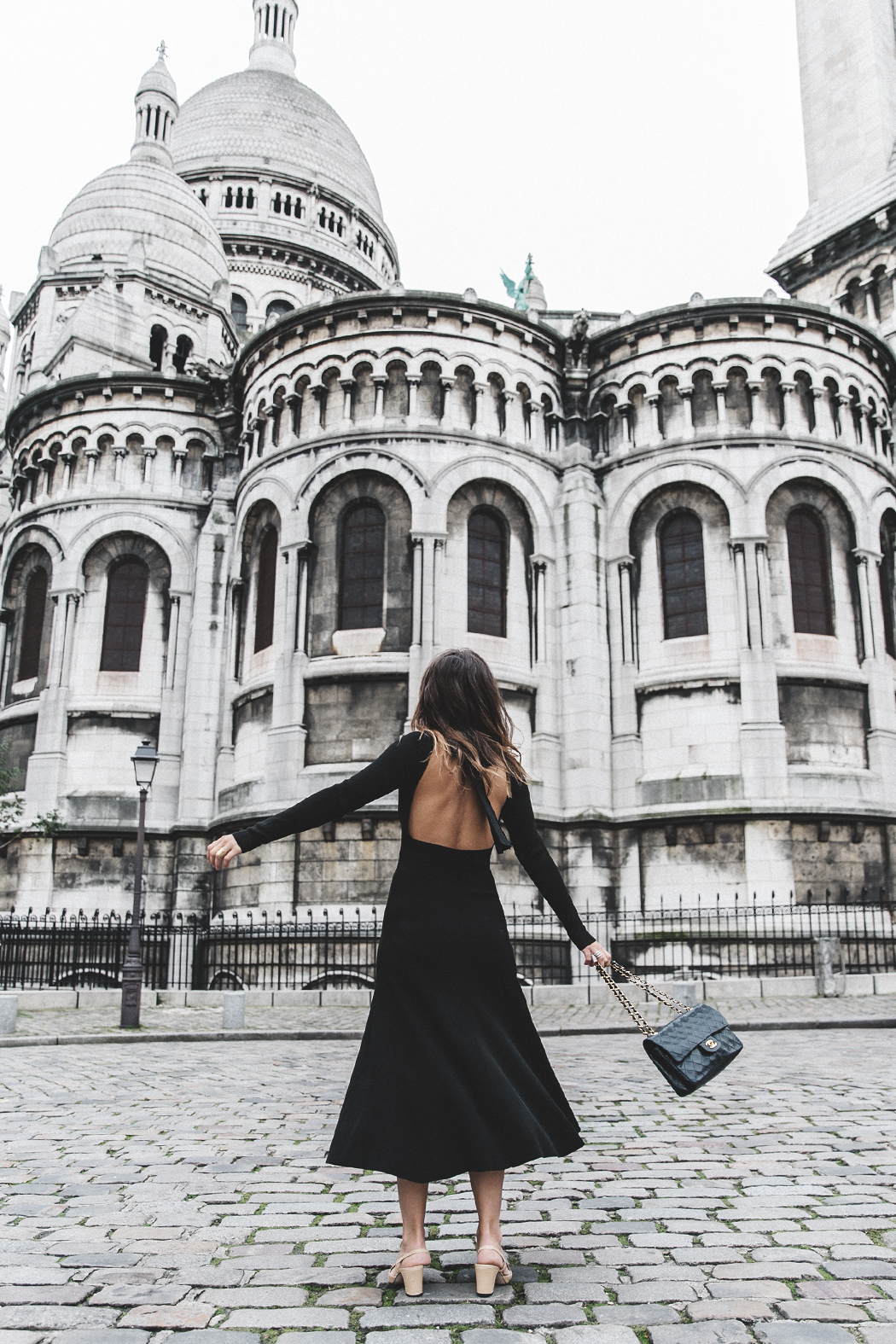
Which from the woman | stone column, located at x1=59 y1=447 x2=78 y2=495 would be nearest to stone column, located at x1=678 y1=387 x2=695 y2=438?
stone column, located at x1=59 y1=447 x2=78 y2=495

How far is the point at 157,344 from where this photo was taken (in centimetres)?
3419

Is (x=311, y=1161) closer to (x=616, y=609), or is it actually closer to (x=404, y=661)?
(x=404, y=661)

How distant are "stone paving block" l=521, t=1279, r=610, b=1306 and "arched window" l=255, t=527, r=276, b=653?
20688mm

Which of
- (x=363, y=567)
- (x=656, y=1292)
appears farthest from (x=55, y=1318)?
(x=363, y=567)

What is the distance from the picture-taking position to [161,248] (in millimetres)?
35844

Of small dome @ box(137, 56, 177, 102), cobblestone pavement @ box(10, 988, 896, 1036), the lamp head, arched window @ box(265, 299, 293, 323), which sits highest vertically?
small dome @ box(137, 56, 177, 102)

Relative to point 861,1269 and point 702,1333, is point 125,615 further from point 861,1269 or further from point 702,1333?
point 702,1333

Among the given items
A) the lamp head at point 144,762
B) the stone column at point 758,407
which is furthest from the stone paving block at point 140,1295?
the stone column at point 758,407

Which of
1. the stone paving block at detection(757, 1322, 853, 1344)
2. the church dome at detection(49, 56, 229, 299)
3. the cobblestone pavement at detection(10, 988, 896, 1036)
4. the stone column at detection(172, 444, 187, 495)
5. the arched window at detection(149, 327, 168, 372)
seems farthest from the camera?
the church dome at detection(49, 56, 229, 299)

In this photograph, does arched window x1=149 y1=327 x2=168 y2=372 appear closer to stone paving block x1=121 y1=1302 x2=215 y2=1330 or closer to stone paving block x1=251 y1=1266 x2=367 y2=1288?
stone paving block x1=251 y1=1266 x2=367 y2=1288

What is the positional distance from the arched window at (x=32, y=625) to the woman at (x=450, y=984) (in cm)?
2453

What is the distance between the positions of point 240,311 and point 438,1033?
43731mm

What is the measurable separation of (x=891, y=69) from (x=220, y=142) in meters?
29.3

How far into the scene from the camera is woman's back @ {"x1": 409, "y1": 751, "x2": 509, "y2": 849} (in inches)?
157
